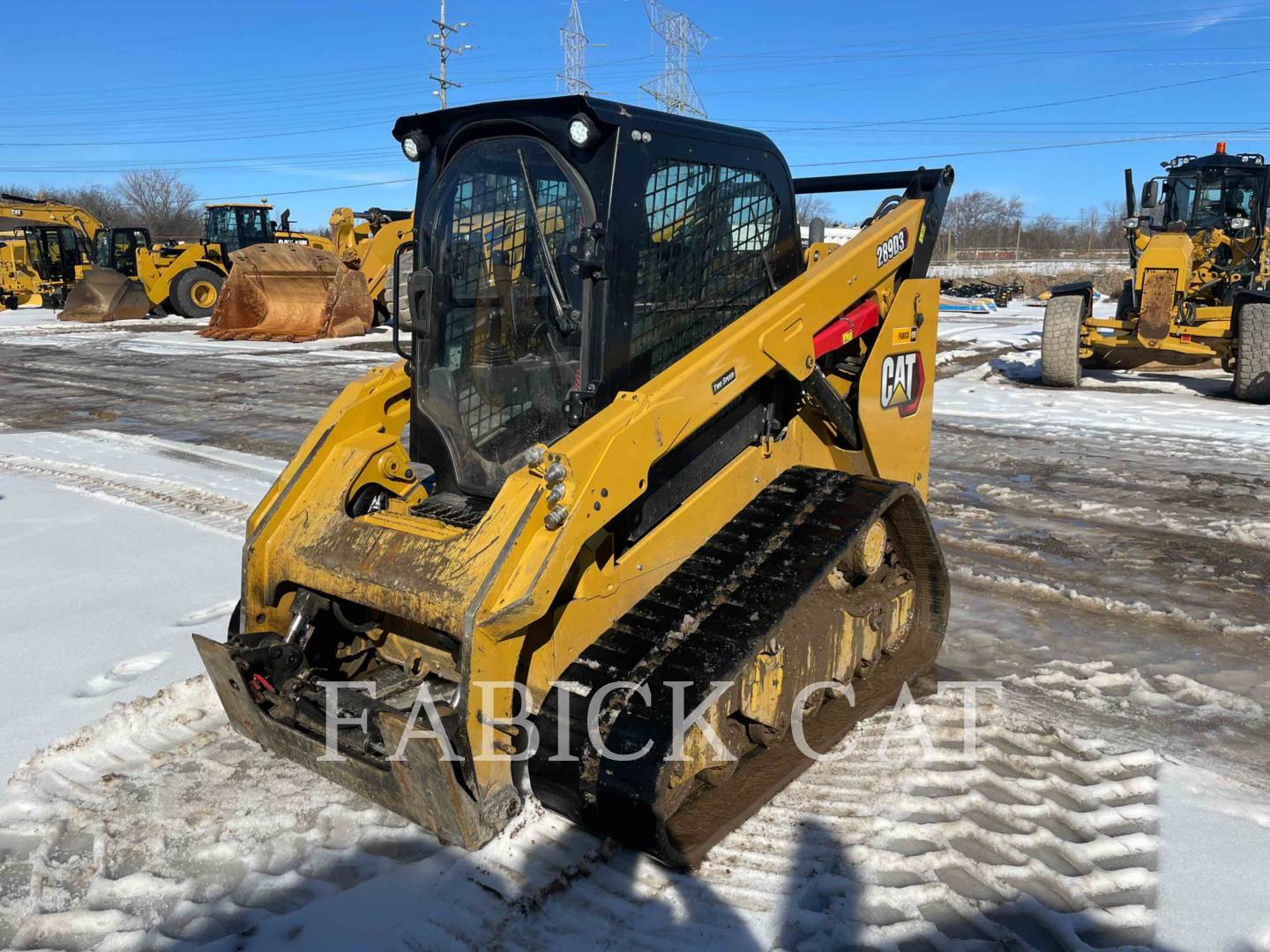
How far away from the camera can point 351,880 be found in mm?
2680

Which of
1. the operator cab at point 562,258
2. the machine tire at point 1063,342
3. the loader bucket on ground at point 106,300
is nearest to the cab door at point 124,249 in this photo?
the loader bucket on ground at point 106,300

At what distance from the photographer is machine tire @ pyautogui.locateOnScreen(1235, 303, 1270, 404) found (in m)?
10.3

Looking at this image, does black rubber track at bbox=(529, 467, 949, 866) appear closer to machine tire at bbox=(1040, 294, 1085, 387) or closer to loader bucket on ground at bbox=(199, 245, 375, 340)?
machine tire at bbox=(1040, 294, 1085, 387)

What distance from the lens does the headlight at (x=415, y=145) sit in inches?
133

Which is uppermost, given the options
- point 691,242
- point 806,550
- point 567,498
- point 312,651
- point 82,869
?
point 691,242

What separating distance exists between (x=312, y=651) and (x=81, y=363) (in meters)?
14.8

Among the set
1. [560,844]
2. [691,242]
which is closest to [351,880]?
[560,844]

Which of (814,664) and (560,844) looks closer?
(560,844)

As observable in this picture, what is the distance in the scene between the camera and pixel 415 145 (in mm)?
3404

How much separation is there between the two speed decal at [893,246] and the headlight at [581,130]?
1.46 meters

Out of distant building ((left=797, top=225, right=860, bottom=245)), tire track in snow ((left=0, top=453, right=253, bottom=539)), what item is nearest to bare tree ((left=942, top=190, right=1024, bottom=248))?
distant building ((left=797, top=225, right=860, bottom=245))

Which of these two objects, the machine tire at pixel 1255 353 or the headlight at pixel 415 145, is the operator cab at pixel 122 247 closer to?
the machine tire at pixel 1255 353

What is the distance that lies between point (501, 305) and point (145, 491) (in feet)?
16.1

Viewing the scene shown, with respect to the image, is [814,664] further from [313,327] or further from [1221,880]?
[313,327]
